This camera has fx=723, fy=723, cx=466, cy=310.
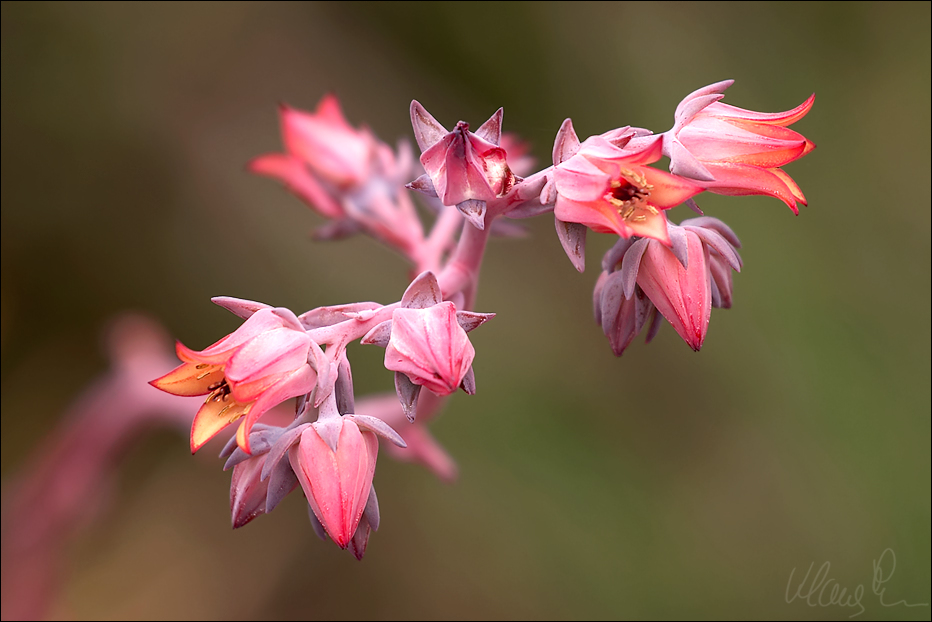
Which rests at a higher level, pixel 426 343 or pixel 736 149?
pixel 736 149

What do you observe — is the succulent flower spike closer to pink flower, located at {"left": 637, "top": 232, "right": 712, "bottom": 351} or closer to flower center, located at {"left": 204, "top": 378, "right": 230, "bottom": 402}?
pink flower, located at {"left": 637, "top": 232, "right": 712, "bottom": 351}

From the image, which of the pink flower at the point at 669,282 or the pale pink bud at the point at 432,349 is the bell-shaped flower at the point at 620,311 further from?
the pale pink bud at the point at 432,349

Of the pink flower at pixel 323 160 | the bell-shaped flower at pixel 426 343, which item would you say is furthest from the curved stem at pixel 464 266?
the pink flower at pixel 323 160

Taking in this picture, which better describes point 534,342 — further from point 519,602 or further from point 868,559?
point 868,559

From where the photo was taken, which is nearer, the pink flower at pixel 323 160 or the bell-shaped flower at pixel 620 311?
the bell-shaped flower at pixel 620 311
